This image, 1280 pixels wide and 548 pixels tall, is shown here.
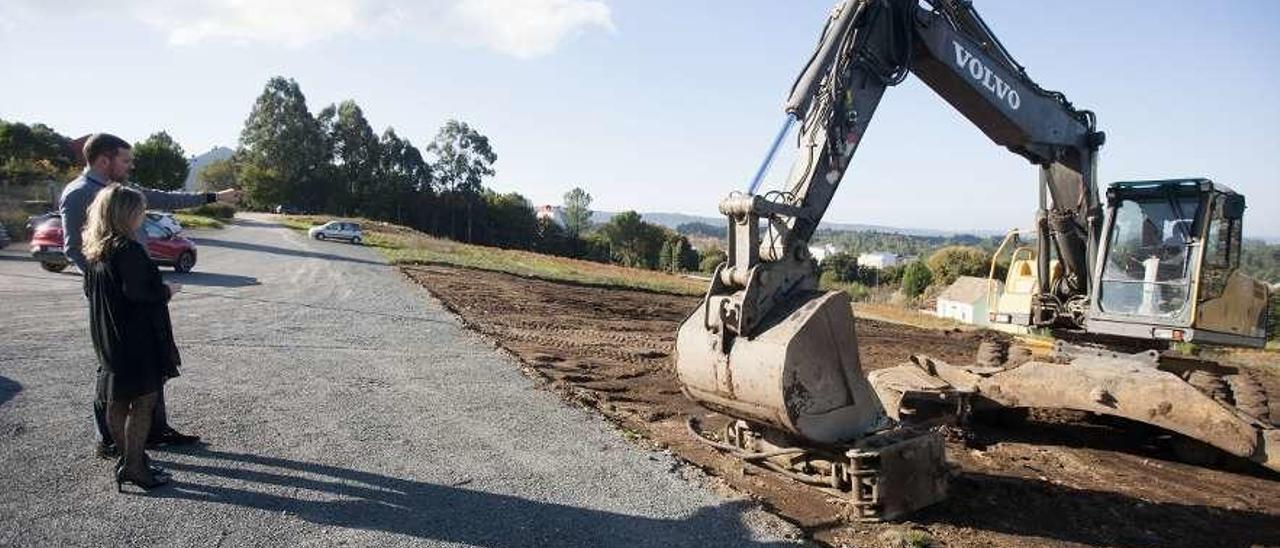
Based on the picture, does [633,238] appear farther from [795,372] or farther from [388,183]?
[795,372]

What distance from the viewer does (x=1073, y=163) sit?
29.8 feet

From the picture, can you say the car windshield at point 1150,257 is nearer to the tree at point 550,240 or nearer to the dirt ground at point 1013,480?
the dirt ground at point 1013,480

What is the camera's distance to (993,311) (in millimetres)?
10398

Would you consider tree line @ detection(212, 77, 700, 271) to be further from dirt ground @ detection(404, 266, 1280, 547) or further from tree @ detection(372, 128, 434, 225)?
dirt ground @ detection(404, 266, 1280, 547)

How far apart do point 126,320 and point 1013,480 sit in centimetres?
631

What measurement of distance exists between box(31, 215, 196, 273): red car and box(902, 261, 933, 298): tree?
49325 millimetres

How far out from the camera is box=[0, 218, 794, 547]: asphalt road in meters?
4.28

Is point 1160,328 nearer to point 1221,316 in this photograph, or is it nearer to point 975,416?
point 1221,316

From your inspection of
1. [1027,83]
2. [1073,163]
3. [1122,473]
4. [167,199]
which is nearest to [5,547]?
[167,199]

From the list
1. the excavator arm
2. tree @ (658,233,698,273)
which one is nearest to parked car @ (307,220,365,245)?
tree @ (658,233,698,273)

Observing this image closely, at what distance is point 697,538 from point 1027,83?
20.8 feet

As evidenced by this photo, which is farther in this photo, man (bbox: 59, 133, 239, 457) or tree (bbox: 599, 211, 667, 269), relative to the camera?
tree (bbox: 599, 211, 667, 269)

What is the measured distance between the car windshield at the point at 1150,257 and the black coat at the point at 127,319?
8856 mm

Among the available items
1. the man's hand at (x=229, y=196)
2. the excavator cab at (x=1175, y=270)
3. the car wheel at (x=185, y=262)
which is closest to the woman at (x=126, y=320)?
the man's hand at (x=229, y=196)
